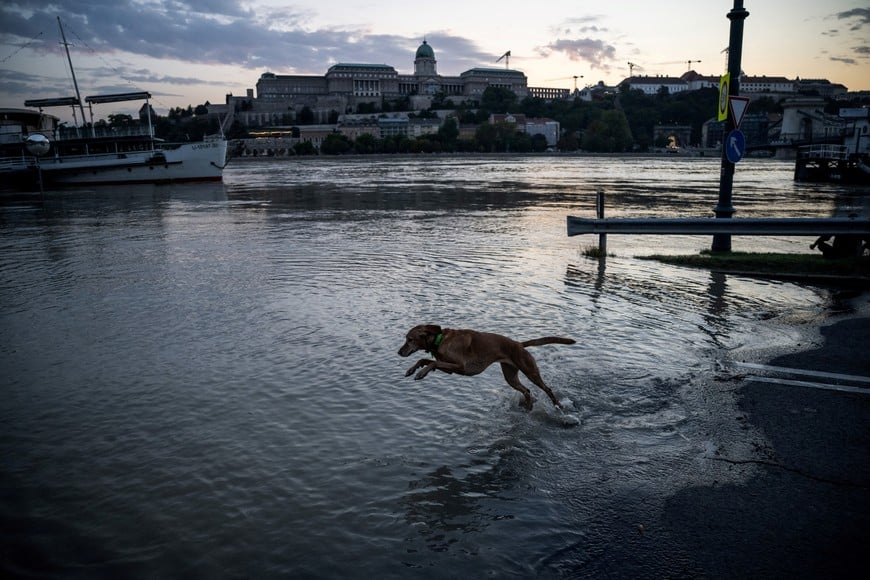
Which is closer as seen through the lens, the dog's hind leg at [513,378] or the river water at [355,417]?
the river water at [355,417]

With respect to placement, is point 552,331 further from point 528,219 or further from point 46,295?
point 528,219

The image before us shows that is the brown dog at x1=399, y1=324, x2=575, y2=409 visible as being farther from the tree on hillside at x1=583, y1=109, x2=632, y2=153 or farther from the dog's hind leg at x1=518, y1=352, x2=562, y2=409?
the tree on hillside at x1=583, y1=109, x2=632, y2=153

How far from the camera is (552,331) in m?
8.42

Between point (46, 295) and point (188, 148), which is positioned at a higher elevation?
point (188, 148)

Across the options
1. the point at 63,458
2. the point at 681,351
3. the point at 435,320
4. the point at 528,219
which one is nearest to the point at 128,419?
the point at 63,458

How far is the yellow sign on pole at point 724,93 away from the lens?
12492mm

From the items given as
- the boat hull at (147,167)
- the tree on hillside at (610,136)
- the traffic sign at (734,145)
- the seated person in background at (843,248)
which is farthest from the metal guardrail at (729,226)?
the tree on hillside at (610,136)

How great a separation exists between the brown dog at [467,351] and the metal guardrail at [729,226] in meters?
7.89

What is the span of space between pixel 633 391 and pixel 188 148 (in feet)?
184

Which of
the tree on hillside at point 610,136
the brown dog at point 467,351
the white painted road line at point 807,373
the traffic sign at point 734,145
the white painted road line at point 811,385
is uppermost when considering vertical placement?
the tree on hillside at point 610,136

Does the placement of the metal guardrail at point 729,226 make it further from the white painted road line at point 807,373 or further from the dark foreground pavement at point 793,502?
the dark foreground pavement at point 793,502

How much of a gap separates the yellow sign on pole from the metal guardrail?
87.1 inches

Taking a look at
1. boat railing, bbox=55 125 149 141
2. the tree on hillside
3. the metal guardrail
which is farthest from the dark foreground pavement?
the tree on hillside

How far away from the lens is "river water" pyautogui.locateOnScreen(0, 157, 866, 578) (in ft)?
13.3
